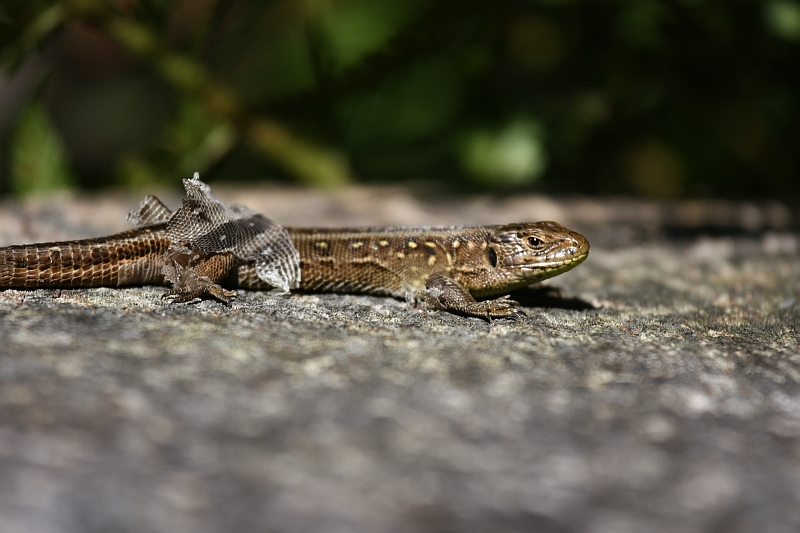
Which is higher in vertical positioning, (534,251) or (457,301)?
→ (534,251)

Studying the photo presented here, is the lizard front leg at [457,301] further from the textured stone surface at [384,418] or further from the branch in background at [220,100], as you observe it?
the branch in background at [220,100]

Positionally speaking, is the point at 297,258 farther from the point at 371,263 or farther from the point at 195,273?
the point at 195,273

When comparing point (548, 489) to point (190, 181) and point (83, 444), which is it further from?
point (190, 181)

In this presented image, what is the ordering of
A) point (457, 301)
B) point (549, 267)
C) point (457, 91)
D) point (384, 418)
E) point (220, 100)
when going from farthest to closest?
point (457, 91)
point (220, 100)
point (549, 267)
point (457, 301)
point (384, 418)

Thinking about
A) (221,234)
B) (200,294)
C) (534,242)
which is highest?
(221,234)

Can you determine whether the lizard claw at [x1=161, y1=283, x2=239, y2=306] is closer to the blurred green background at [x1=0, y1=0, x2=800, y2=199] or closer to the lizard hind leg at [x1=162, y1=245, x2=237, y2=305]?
the lizard hind leg at [x1=162, y1=245, x2=237, y2=305]

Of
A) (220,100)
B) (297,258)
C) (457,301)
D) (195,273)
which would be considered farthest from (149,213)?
(220,100)
